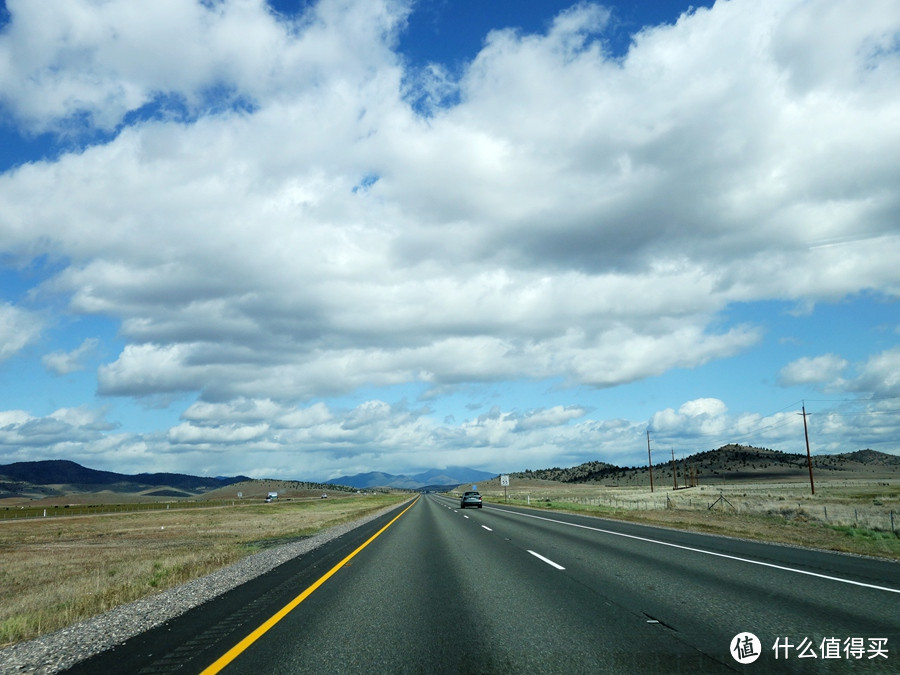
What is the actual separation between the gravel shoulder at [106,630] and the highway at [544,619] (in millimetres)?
412

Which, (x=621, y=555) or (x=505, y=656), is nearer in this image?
(x=505, y=656)

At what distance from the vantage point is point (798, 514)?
3397cm

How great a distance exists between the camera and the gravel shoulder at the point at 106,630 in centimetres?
680

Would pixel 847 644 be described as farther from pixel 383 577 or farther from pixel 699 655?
pixel 383 577

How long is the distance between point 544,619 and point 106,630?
592 cm

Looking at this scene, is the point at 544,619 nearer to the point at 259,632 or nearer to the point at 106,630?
the point at 259,632

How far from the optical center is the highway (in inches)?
243

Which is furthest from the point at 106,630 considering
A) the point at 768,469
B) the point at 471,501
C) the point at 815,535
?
the point at 768,469

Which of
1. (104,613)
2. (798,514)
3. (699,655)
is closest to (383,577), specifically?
(104,613)

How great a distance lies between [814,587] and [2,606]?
1660 centimetres

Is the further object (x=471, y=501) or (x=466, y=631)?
(x=471, y=501)

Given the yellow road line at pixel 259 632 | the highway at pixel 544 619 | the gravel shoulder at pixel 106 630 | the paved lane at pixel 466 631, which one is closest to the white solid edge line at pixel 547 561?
the highway at pixel 544 619

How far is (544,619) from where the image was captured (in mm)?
7961

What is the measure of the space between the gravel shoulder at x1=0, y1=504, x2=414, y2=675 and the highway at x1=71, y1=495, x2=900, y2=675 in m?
0.41
